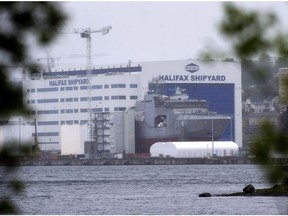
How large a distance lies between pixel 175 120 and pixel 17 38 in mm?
107823

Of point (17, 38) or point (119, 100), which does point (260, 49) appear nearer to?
point (17, 38)

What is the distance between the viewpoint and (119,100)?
111 meters

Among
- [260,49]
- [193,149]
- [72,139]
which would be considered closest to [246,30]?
[260,49]

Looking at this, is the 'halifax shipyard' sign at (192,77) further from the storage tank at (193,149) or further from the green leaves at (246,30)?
the green leaves at (246,30)

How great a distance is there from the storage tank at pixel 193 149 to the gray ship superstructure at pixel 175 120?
118 centimetres

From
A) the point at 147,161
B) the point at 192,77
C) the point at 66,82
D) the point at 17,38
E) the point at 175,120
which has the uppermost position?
the point at 192,77

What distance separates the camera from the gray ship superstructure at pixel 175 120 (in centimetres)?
11056

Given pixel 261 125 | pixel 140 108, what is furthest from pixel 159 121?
pixel 261 125

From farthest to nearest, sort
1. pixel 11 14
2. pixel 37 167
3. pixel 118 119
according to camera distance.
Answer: pixel 37 167 → pixel 118 119 → pixel 11 14

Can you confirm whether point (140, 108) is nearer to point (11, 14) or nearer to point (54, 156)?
point (54, 156)

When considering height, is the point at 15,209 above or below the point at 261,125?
below

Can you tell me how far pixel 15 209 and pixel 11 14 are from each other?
76 centimetres

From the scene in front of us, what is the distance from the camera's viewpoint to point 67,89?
114812mm

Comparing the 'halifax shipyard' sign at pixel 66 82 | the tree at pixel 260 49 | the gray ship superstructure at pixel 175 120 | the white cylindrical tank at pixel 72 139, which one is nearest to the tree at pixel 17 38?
the tree at pixel 260 49
